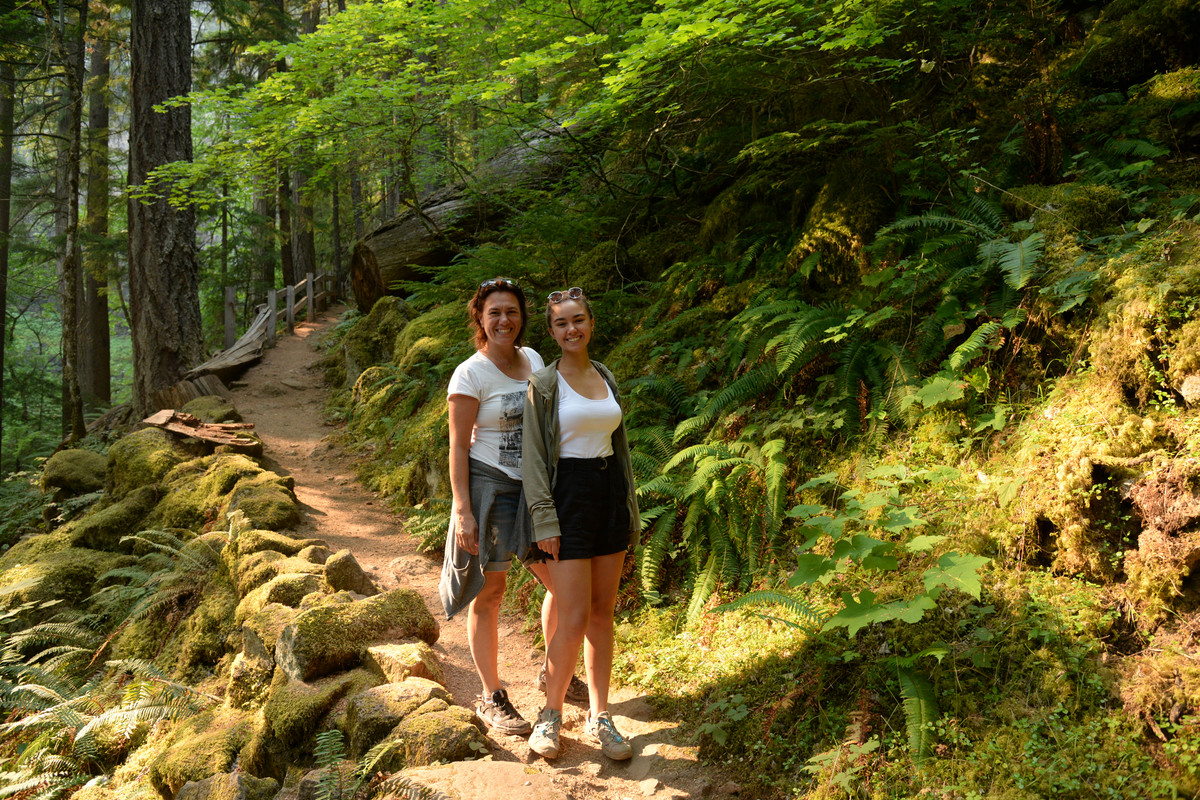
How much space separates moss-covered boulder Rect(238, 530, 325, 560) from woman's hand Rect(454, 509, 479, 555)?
307 cm

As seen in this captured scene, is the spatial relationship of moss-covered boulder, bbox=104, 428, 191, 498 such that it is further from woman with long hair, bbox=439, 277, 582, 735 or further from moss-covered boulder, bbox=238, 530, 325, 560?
woman with long hair, bbox=439, 277, 582, 735

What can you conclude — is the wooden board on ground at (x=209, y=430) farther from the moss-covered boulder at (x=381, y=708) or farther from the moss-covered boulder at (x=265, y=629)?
the moss-covered boulder at (x=381, y=708)

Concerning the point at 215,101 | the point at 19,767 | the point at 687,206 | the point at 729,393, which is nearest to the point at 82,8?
the point at 215,101

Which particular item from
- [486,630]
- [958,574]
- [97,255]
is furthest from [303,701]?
A: [97,255]

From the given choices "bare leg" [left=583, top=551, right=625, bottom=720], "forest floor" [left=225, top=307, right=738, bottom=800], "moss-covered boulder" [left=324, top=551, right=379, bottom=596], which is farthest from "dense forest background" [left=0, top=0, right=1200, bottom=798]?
"moss-covered boulder" [left=324, top=551, right=379, bottom=596]

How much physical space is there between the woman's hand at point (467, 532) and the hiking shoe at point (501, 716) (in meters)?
0.87

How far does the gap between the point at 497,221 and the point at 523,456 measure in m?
9.83

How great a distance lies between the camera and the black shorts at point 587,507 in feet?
10.9

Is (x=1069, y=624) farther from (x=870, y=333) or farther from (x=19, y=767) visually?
(x=19, y=767)

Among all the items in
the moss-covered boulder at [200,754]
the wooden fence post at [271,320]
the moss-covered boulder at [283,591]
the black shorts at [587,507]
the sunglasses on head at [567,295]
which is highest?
the wooden fence post at [271,320]

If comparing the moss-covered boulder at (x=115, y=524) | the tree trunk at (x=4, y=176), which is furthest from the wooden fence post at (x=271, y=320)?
the moss-covered boulder at (x=115, y=524)

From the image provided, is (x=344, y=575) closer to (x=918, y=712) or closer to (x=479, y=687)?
(x=479, y=687)

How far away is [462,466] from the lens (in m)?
3.45

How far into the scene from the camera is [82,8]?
516 inches
